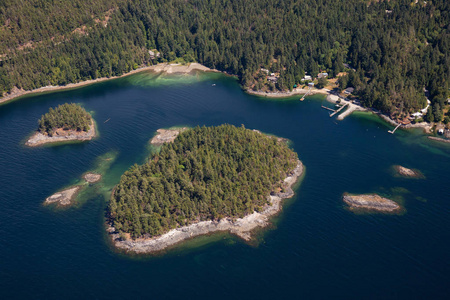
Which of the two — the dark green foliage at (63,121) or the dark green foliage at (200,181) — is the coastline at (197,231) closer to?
the dark green foliage at (200,181)

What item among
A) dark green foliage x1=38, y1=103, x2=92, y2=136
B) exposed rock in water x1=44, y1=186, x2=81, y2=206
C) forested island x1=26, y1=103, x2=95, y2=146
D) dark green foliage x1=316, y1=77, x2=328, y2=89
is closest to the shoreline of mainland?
dark green foliage x1=316, y1=77, x2=328, y2=89

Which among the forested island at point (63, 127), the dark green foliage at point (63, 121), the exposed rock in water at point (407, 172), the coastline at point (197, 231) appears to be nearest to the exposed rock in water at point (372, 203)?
the exposed rock in water at point (407, 172)

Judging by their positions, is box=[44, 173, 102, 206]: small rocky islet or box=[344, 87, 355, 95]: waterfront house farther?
box=[344, 87, 355, 95]: waterfront house

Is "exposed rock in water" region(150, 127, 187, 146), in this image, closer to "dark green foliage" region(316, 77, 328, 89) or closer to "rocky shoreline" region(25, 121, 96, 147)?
"rocky shoreline" region(25, 121, 96, 147)

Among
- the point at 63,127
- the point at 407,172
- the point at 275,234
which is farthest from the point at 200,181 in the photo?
the point at 63,127

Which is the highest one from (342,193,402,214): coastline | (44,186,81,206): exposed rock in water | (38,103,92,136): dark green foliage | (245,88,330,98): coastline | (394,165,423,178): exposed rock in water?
(38,103,92,136): dark green foliage
